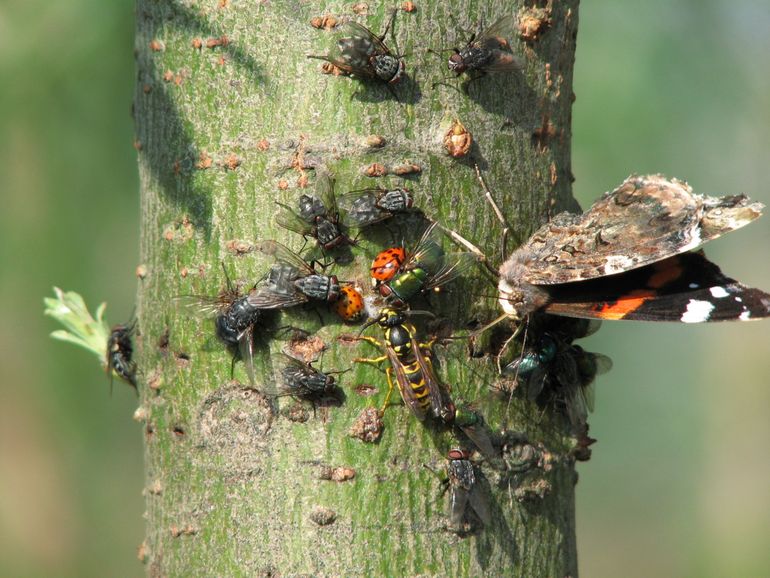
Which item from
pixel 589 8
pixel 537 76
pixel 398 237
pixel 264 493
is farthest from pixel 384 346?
pixel 589 8

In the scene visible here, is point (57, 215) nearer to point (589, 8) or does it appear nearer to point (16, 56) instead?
point (16, 56)

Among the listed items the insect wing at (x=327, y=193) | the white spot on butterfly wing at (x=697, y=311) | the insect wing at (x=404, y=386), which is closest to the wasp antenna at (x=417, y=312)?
the insect wing at (x=404, y=386)

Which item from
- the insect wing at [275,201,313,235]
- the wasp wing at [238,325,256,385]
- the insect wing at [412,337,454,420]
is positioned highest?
the insect wing at [275,201,313,235]

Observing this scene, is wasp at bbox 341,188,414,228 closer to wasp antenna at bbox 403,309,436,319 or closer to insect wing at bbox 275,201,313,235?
insect wing at bbox 275,201,313,235

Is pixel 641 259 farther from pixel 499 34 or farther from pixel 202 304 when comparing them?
pixel 202 304

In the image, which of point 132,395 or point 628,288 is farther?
point 132,395

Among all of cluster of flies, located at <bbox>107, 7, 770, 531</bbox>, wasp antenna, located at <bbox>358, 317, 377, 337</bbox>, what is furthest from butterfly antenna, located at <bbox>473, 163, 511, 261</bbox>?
wasp antenna, located at <bbox>358, 317, 377, 337</bbox>

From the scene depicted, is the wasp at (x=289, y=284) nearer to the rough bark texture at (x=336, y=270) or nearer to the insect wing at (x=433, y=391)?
the rough bark texture at (x=336, y=270)

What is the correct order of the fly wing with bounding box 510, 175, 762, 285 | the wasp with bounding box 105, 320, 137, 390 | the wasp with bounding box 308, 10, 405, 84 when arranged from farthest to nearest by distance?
the wasp with bounding box 105, 320, 137, 390
the fly wing with bounding box 510, 175, 762, 285
the wasp with bounding box 308, 10, 405, 84
